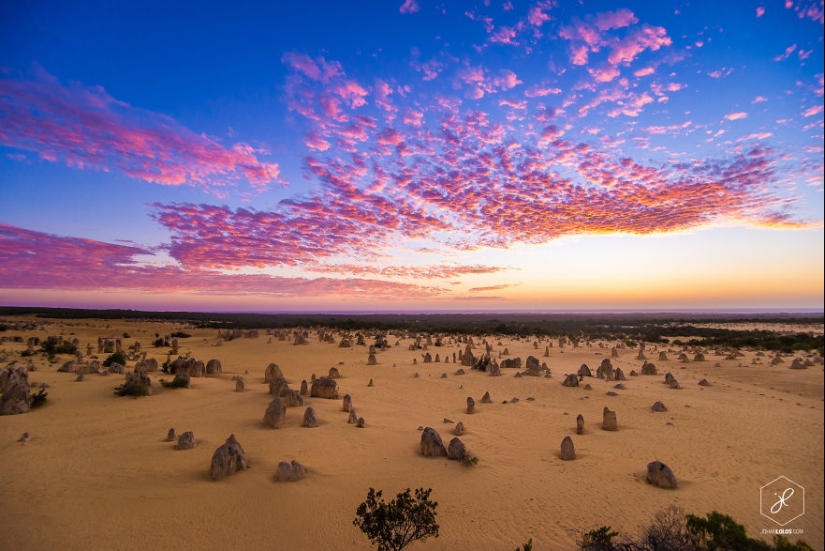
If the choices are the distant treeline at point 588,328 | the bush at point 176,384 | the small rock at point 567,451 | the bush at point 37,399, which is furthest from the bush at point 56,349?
the small rock at point 567,451

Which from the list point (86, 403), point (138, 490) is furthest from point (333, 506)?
point (86, 403)

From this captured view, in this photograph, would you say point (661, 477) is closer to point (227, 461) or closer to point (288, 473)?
point (288, 473)

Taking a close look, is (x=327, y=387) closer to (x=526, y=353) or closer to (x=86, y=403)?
(x=86, y=403)

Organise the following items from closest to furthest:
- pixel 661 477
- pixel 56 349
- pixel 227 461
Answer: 1. pixel 227 461
2. pixel 661 477
3. pixel 56 349

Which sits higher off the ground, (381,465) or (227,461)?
(227,461)

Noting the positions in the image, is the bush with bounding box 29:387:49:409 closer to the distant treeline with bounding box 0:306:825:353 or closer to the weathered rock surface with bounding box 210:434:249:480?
the distant treeline with bounding box 0:306:825:353

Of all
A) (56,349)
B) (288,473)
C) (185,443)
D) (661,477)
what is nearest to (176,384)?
(185,443)

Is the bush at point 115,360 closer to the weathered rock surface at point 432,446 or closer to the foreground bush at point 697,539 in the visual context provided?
the weathered rock surface at point 432,446

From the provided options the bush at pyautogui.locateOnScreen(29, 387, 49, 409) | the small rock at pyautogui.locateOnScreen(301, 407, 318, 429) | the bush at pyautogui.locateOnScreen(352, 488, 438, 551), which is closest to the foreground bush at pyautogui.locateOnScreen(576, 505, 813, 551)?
the bush at pyautogui.locateOnScreen(352, 488, 438, 551)
